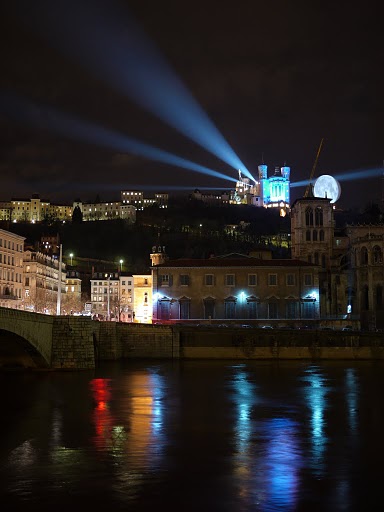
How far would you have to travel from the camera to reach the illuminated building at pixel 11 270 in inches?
3819

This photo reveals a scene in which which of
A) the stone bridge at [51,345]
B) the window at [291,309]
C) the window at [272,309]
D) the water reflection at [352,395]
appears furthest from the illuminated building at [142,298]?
the water reflection at [352,395]

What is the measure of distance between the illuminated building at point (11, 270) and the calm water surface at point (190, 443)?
44.0 meters

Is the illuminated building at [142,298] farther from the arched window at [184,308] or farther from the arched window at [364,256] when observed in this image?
the arched window at [364,256]

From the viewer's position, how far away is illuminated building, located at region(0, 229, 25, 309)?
97000 millimetres

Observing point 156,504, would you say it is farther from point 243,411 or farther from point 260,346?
point 260,346

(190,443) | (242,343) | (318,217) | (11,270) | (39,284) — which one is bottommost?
(190,443)

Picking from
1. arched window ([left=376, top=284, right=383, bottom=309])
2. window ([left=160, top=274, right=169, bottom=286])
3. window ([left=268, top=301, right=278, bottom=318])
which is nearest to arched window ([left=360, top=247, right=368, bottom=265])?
arched window ([left=376, top=284, right=383, bottom=309])

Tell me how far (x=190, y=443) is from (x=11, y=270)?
75.7 m

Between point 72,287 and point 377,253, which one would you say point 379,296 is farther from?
point 72,287

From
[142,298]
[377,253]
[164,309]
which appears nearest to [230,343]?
[164,309]

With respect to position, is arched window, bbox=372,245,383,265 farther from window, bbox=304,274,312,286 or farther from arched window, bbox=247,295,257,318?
arched window, bbox=247,295,257,318

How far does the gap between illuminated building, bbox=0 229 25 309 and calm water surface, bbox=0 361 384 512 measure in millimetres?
44022

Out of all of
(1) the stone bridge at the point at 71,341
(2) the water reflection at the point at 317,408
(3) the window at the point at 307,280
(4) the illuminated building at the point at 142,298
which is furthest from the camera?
(4) the illuminated building at the point at 142,298

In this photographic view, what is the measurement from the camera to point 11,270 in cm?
10138
